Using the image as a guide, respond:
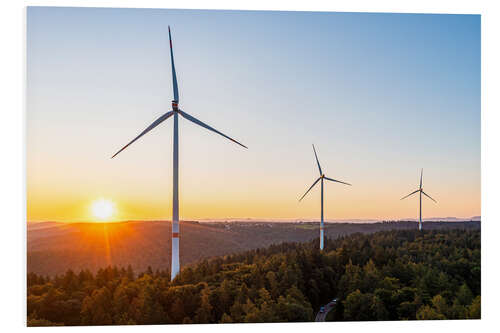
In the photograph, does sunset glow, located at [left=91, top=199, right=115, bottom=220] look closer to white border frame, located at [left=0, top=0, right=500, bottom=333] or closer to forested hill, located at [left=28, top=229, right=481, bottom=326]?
forested hill, located at [left=28, top=229, right=481, bottom=326]

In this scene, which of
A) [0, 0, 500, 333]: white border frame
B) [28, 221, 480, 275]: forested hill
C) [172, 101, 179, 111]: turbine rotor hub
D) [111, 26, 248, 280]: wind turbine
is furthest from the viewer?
[28, 221, 480, 275]: forested hill

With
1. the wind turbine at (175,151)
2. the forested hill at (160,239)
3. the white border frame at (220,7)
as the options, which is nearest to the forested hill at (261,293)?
the white border frame at (220,7)

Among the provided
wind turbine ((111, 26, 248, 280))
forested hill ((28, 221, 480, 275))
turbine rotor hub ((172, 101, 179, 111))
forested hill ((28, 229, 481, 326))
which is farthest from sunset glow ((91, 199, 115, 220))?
turbine rotor hub ((172, 101, 179, 111))

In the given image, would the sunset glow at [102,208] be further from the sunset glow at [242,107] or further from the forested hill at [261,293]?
the forested hill at [261,293]

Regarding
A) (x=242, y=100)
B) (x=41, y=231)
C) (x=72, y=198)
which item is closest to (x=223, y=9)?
(x=242, y=100)

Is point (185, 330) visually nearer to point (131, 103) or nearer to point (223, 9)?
point (131, 103)

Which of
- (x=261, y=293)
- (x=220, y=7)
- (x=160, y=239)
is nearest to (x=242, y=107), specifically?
(x=220, y=7)
